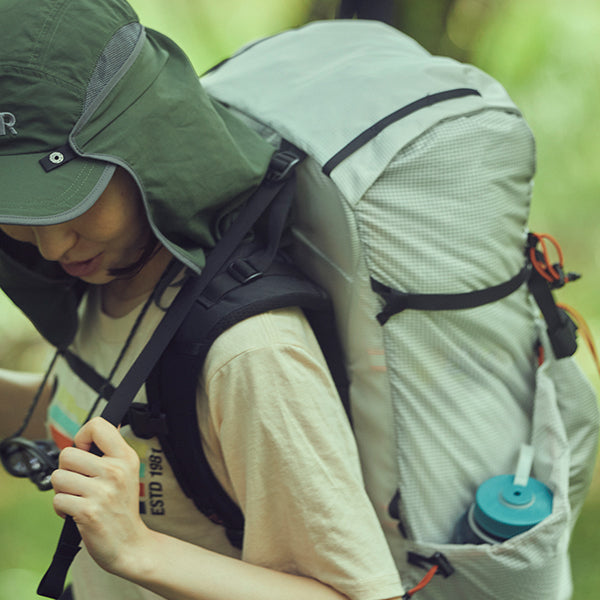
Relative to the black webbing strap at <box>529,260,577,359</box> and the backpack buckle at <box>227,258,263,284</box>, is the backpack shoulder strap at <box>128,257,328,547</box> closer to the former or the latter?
the backpack buckle at <box>227,258,263,284</box>

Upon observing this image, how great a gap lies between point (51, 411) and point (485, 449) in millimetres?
925

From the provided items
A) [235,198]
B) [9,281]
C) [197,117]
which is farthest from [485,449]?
[9,281]

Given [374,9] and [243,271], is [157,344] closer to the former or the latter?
[243,271]

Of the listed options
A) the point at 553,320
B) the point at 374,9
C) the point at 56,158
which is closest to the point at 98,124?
the point at 56,158

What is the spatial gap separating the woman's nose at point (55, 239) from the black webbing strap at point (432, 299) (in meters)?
0.53

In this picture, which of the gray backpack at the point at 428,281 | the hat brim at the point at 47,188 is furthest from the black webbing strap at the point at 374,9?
the hat brim at the point at 47,188

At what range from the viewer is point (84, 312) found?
5.19 ft

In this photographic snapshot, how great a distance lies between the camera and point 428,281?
4.38 ft

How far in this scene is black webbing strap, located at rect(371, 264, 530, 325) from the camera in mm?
1306

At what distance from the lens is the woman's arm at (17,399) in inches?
74.3

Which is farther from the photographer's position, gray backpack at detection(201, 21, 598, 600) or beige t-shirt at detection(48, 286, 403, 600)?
gray backpack at detection(201, 21, 598, 600)

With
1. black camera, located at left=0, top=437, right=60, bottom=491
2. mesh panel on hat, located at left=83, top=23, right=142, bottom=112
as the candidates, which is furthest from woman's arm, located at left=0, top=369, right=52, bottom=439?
mesh panel on hat, located at left=83, top=23, right=142, bottom=112

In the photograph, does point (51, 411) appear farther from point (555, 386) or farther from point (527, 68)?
point (527, 68)

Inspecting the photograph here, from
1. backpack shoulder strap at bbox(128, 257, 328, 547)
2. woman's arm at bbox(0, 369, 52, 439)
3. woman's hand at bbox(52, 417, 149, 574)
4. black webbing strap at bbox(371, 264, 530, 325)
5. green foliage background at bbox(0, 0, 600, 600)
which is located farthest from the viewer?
green foliage background at bbox(0, 0, 600, 600)
